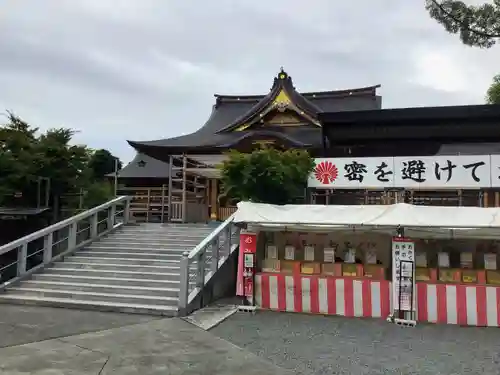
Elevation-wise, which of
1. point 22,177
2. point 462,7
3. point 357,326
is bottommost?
point 357,326

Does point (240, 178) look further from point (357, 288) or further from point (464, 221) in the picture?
point (464, 221)

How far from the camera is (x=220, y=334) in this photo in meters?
6.77

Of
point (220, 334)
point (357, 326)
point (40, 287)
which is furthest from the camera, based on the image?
point (40, 287)

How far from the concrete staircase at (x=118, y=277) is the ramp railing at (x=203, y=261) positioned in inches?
13.4

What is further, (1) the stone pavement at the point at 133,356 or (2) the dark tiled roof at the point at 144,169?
(2) the dark tiled roof at the point at 144,169

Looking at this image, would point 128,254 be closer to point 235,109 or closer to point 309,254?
point 309,254

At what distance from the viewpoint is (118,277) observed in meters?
9.74

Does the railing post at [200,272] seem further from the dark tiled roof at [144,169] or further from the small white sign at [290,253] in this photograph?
the dark tiled roof at [144,169]

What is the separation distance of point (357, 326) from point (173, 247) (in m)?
5.51

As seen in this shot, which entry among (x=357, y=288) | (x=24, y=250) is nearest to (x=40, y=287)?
(x=24, y=250)

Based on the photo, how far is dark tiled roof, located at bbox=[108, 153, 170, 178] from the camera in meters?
22.9

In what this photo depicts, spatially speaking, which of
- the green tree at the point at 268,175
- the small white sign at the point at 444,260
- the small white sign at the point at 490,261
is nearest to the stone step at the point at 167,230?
the green tree at the point at 268,175

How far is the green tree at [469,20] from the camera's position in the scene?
34.4ft

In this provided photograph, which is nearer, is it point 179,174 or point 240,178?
point 240,178
